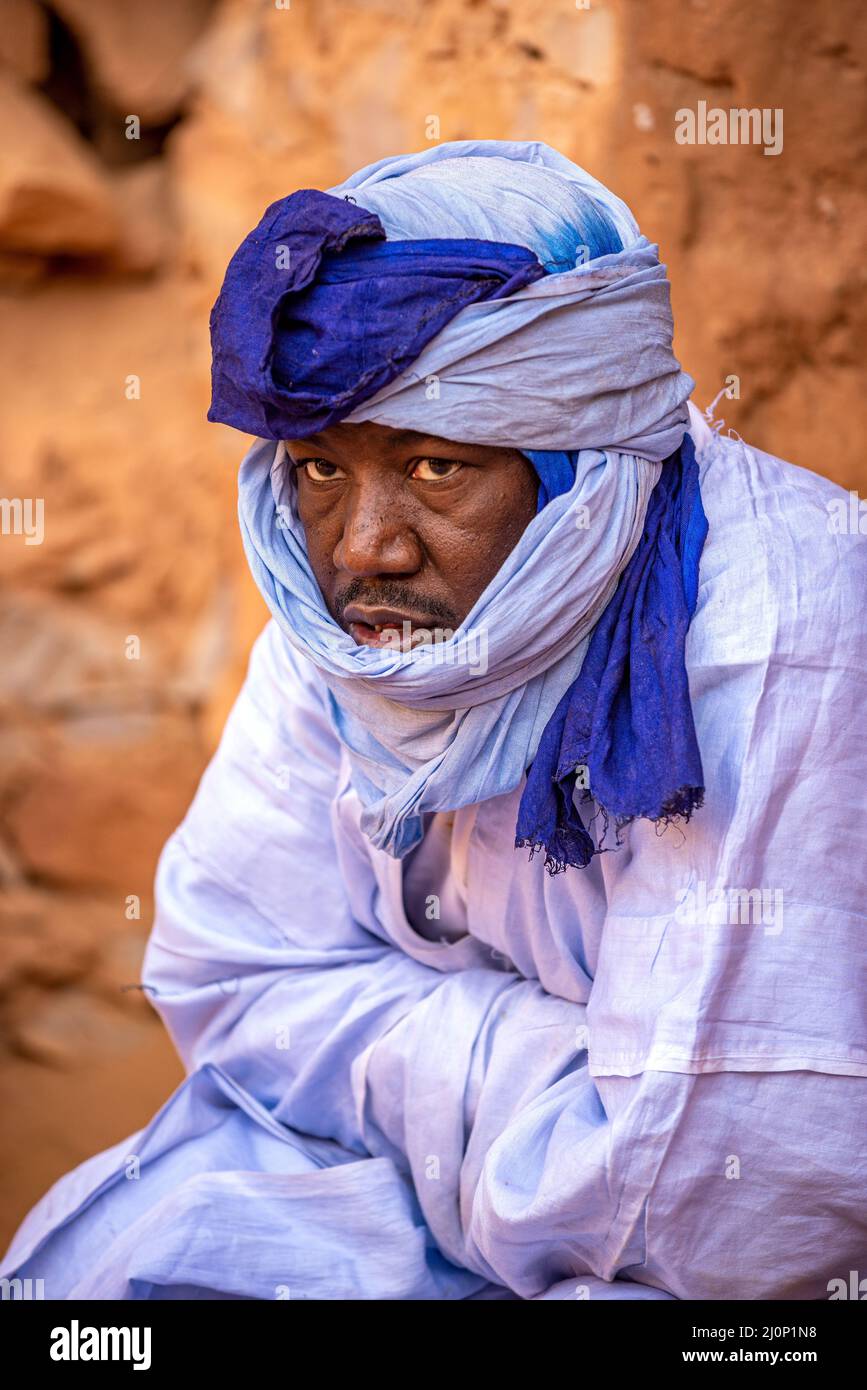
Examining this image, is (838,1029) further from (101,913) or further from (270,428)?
(101,913)

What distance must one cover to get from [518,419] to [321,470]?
0.27 metres

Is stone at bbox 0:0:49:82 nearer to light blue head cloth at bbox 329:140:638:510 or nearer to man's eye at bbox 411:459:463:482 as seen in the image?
light blue head cloth at bbox 329:140:638:510

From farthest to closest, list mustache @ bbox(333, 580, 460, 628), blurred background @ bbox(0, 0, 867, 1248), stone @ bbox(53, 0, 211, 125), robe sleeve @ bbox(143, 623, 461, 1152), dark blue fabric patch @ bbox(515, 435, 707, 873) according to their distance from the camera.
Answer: stone @ bbox(53, 0, 211, 125)
blurred background @ bbox(0, 0, 867, 1248)
robe sleeve @ bbox(143, 623, 461, 1152)
mustache @ bbox(333, 580, 460, 628)
dark blue fabric patch @ bbox(515, 435, 707, 873)

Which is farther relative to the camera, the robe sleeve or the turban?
the robe sleeve

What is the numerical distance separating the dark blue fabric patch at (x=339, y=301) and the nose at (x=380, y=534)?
111 millimetres

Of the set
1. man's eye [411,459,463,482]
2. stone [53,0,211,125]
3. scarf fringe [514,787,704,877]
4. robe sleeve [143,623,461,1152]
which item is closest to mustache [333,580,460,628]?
man's eye [411,459,463,482]

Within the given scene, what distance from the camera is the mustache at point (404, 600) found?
1921 millimetres

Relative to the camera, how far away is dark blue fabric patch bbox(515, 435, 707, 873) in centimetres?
178

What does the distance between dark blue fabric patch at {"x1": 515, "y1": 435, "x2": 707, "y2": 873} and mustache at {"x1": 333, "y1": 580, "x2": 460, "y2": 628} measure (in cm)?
18

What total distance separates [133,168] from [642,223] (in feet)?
5.86

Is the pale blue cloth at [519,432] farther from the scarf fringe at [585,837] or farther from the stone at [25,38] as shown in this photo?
the stone at [25,38]

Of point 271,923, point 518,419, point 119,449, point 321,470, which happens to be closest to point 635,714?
point 518,419

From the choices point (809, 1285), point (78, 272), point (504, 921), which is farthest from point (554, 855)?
point (78, 272)

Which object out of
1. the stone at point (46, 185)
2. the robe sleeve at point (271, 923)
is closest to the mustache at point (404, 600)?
the robe sleeve at point (271, 923)
